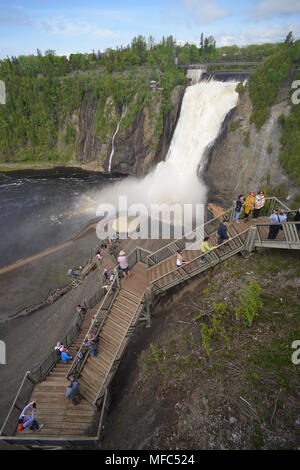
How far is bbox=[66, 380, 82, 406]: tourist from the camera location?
10.6 metres

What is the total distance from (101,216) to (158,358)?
2357 centimetres

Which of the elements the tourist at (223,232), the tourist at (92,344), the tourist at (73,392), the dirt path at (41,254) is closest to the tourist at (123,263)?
the tourist at (92,344)

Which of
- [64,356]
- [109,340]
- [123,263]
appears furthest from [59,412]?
[123,263]

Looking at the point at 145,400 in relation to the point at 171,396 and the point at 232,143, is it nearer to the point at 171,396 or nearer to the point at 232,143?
the point at 171,396

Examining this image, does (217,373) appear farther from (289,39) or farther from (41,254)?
(289,39)

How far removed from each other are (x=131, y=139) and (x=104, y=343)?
40994 millimetres

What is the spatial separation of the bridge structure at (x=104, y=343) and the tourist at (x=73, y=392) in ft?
0.91

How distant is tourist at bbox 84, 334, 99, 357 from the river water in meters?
18.7

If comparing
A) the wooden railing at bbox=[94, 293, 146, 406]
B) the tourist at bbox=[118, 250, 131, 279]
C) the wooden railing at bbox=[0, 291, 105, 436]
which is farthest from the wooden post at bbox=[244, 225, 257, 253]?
the wooden railing at bbox=[0, 291, 105, 436]

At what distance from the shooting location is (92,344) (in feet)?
38.1

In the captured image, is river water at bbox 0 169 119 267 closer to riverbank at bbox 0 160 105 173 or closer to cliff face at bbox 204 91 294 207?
riverbank at bbox 0 160 105 173

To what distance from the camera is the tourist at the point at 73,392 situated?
1059 cm

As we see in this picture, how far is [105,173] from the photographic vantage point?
4891 centimetres

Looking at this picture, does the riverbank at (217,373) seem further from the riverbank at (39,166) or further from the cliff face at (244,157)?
the riverbank at (39,166)
